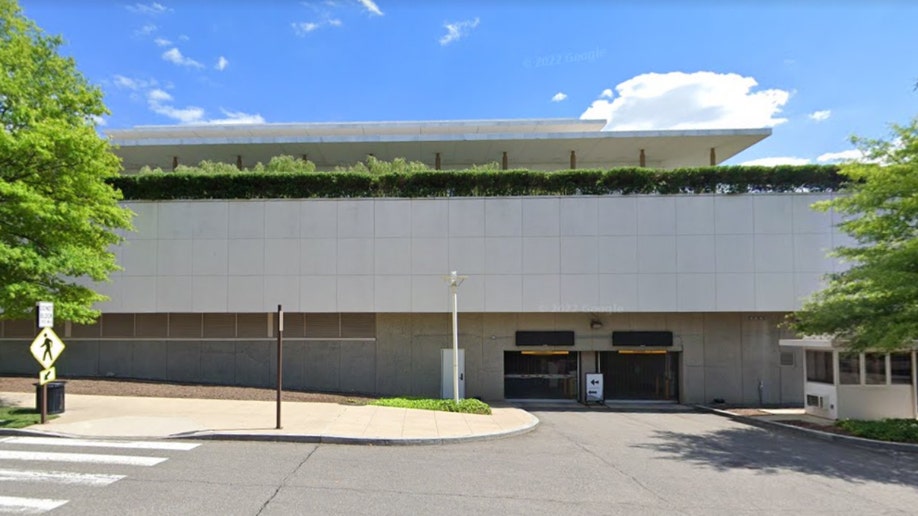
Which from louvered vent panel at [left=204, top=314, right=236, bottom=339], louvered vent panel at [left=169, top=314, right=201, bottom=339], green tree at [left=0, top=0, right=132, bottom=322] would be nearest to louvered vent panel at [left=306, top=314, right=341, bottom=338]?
louvered vent panel at [left=204, top=314, right=236, bottom=339]

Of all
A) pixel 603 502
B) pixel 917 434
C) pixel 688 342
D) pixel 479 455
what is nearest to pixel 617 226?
pixel 688 342

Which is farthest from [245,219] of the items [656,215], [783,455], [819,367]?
[819,367]

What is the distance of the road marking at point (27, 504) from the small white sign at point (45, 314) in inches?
264

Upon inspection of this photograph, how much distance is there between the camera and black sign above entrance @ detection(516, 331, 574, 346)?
845 inches

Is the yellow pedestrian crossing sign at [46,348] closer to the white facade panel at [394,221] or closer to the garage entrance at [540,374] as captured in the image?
the white facade panel at [394,221]

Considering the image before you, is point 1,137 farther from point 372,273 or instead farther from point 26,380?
point 372,273

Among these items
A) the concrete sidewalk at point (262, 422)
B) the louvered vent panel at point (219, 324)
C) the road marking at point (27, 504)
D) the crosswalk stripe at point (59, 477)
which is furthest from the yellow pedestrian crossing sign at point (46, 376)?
the louvered vent panel at point (219, 324)

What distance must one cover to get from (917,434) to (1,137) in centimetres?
2103

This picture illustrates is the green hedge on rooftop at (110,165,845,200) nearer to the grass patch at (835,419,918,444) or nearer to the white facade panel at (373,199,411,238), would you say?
the white facade panel at (373,199,411,238)

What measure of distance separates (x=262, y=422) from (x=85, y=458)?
381cm

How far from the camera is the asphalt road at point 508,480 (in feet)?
23.0

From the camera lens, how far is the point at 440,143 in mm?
27141

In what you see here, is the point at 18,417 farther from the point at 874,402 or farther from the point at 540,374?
the point at 874,402

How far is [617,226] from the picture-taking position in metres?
20.9
